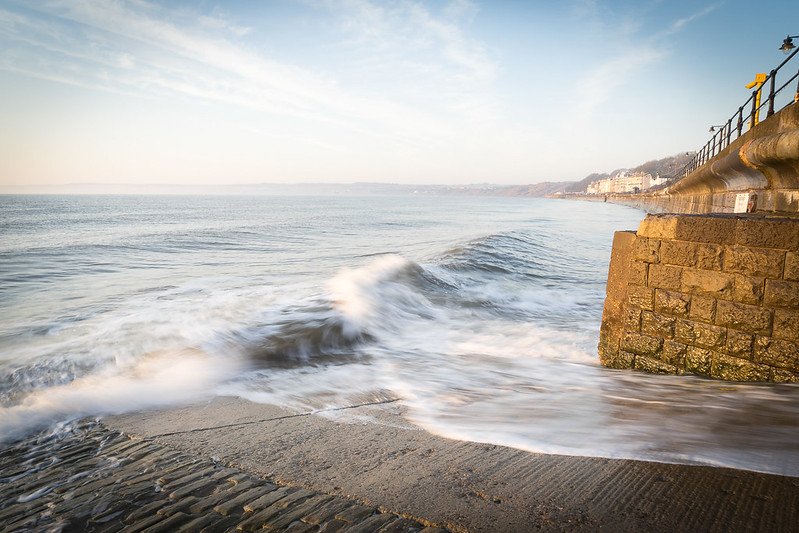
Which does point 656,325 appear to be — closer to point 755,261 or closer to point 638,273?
point 638,273

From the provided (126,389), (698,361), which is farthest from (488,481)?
(126,389)

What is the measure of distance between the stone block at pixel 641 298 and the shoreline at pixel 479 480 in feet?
8.21

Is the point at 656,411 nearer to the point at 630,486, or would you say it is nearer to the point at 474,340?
the point at 630,486

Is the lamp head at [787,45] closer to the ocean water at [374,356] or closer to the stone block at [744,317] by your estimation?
the ocean water at [374,356]

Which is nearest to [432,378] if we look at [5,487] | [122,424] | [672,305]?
[672,305]

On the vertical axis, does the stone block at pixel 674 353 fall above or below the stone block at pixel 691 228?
below

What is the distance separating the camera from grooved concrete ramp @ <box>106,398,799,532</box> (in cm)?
209

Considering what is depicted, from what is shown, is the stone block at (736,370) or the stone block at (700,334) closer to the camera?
the stone block at (736,370)

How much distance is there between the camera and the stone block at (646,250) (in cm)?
470

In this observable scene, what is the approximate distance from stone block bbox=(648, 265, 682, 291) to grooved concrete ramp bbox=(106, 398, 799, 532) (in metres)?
2.44

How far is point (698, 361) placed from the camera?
14.4 ft

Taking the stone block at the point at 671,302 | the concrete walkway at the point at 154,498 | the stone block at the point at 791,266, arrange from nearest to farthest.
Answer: the concrete walkway at the point at 154,498 → the stone block at the point at 791,266 → the stone block at the point at 671,302

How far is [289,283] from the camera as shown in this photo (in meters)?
11.7

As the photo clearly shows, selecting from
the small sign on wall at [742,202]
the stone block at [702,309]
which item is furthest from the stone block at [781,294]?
the small sign on wall at [742,202]
